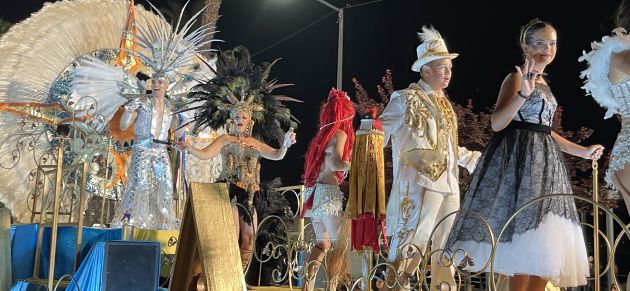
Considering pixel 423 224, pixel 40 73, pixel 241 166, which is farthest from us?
pixel 40 73

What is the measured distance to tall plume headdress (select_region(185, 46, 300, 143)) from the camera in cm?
638

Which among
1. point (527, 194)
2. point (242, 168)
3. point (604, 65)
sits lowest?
point (527, 194)

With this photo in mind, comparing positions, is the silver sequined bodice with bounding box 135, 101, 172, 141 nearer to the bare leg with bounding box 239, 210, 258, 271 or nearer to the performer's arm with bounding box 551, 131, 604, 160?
the bare leg with bounding box 239, 210, 258, 271

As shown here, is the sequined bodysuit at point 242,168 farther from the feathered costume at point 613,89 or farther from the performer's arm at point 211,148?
the feathered costume at point 613,89

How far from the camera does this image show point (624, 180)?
146 inches

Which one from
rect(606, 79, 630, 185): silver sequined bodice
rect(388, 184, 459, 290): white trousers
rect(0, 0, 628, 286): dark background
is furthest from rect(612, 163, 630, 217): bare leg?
rect(0, 0, 628, 286): dark background

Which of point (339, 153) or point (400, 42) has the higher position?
point (400, 42)

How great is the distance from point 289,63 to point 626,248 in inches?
250

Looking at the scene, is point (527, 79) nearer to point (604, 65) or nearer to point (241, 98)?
point (604, 65)

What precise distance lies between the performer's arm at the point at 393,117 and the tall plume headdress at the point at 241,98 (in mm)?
1375

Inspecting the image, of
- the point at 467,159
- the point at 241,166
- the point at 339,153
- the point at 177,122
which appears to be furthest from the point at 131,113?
the point at 467,159

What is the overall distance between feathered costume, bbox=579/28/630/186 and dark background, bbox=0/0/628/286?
547cm

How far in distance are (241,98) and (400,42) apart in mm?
5981

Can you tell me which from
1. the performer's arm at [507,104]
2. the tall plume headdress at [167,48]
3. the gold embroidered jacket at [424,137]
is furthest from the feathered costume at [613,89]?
the tall plume headdress at [167,48]
